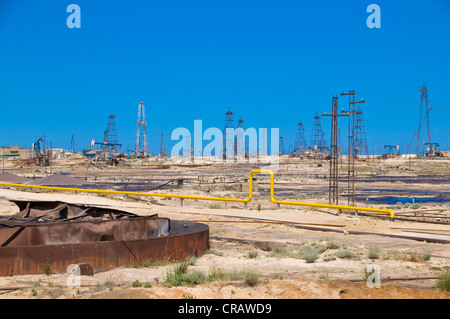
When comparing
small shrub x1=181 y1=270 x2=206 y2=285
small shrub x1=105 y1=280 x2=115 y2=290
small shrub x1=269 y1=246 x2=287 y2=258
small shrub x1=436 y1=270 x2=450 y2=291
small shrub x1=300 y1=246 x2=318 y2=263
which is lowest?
small shrub x1=269 y1=246 x2=287 y2=258

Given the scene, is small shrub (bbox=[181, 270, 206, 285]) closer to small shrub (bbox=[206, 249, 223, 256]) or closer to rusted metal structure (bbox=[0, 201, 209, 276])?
→ rusted metal structure (bbox=[0, 201, 209, 276])

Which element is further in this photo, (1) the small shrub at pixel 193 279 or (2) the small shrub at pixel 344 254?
(2) the small shrub at pixel 344 254

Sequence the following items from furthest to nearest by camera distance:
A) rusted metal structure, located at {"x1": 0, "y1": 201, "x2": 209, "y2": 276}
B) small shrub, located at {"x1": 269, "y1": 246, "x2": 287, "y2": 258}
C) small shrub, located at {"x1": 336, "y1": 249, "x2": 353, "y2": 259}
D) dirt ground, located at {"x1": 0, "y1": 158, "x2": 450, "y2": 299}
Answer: small shrub, located at {"x1": 269, "y1": 246, "x2": 287, "y2": 258}
small shrub, located at {"x1": 336, "y1": 249, "x2": 353, "y2": 259}
rusted metal structure, located at {"x1": 0, "y1": 201, "x2": 209, "y2": 276}
dirt ground, located at {"x1": 0, "y1": 158, "x2": 450, "y2": 299}

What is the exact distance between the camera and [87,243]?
989 centimetres

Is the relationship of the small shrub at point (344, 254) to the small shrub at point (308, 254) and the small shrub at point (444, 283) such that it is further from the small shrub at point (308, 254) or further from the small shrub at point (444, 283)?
the small shrub at point (444, 283)

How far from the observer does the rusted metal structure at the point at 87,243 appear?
30.8 ft

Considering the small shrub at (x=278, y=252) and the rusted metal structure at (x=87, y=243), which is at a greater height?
the rusted metal structure at (x=87, y=243)

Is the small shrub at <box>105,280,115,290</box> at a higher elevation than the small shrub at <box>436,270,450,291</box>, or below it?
below

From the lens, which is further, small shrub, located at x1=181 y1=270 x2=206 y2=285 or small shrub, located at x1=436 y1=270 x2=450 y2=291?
small shrub, located at x1=181 y1=270 x2=206 y2=285

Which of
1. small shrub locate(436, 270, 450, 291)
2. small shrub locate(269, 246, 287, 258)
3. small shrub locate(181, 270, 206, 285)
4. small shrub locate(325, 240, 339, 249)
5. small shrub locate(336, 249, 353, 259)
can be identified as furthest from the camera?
small shrub locate(325, 240, 339, 249)

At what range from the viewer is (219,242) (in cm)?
1405

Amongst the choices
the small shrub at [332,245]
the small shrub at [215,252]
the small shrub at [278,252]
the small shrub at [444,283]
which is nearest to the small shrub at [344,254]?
the small shrub at [332,245]

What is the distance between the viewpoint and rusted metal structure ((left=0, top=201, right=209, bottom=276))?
9383 millimetres

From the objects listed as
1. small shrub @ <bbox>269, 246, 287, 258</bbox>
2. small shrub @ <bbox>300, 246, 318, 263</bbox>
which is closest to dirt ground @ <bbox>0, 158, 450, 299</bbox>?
small shrub @ <bbox>269, 246, 287, 258</bbox>
